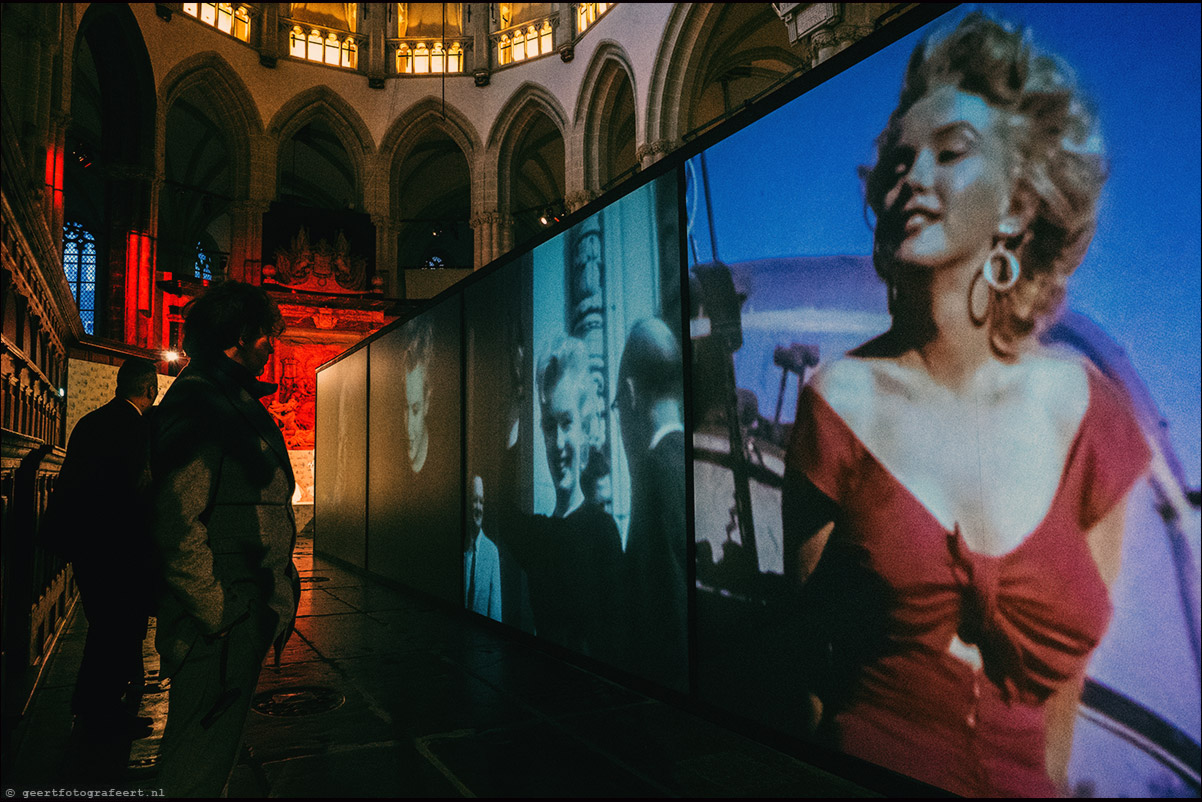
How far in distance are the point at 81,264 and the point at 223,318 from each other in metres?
25.3

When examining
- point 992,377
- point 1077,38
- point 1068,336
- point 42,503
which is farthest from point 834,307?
point 42,503

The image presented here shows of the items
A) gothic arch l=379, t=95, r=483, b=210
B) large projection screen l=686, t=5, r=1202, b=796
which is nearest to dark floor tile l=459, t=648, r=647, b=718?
large projection screen l=686, t=5, r=1202, b=796

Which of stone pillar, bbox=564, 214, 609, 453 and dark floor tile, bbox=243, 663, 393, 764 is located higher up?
stone pillar, bbox=564, 214, 609, 453

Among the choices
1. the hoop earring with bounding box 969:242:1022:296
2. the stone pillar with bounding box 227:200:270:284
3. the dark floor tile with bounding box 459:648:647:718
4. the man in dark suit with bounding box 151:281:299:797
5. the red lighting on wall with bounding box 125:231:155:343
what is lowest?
the dark floor tile with bounding box 459:648:647:718

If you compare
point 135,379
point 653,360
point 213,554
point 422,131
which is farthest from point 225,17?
point 213,554

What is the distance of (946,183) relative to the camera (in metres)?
2.10

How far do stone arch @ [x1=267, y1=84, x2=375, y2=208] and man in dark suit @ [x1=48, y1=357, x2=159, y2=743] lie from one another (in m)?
18.9

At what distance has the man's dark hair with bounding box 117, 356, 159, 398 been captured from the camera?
346cm

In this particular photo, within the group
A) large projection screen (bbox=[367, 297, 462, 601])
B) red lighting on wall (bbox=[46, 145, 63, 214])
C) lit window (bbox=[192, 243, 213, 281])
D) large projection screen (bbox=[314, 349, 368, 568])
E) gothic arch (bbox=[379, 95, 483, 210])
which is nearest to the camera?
large projection screen (bbox=[367, 297, 462, 601])

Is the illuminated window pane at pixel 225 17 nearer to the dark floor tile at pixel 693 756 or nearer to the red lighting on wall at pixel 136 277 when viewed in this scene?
the red lighting on wall at pixel 136 277

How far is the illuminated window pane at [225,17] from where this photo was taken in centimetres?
1884

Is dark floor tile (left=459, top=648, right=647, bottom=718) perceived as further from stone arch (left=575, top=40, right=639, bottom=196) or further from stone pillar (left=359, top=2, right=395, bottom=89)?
stone pillar (left=359, top=2, right=395, bottom=89)

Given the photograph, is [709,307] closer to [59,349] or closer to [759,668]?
[759,668]

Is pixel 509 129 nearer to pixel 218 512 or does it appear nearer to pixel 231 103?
pixel 231 103
